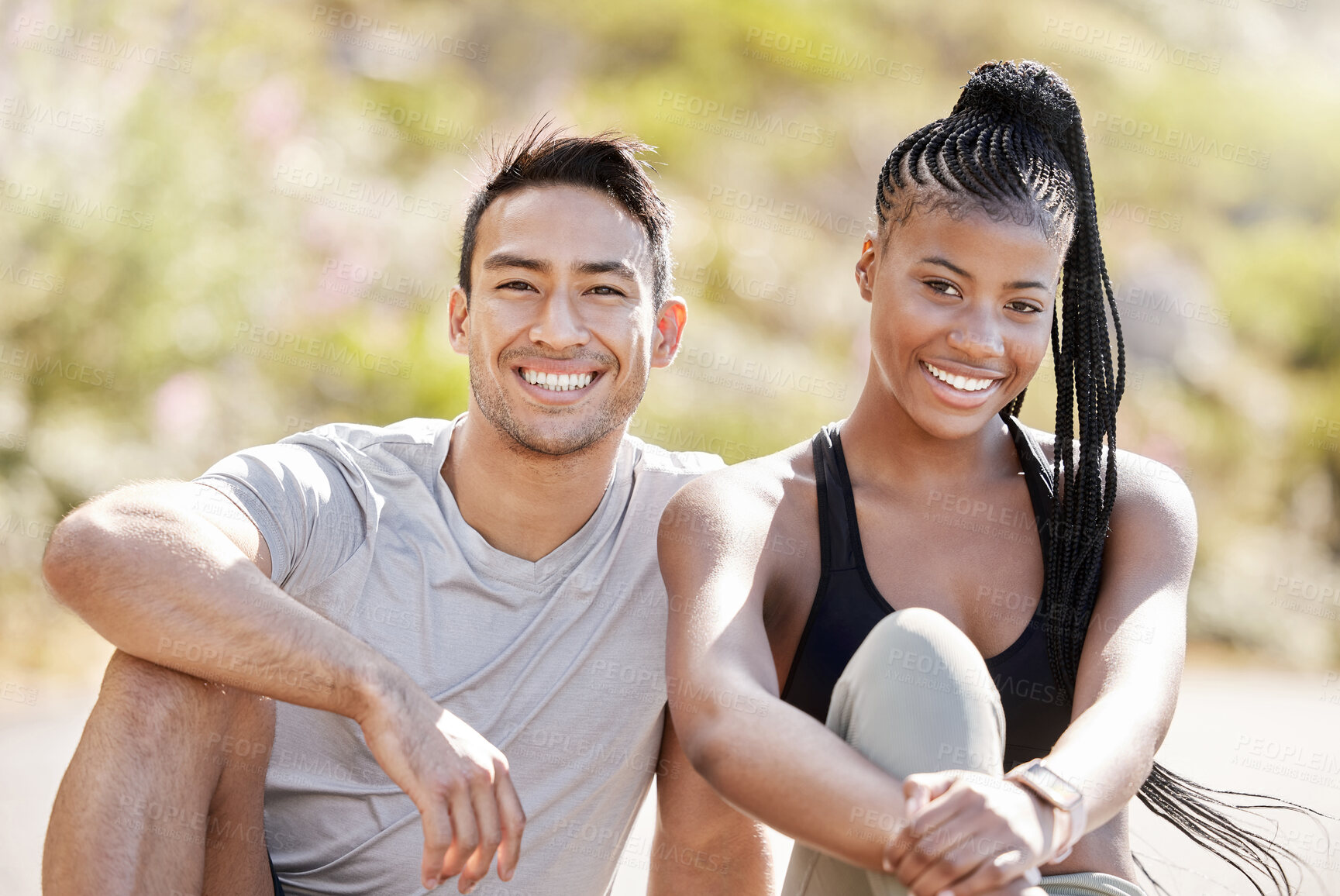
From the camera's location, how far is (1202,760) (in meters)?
4.29

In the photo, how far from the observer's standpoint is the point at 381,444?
2.57 metres

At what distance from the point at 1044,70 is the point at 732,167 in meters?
6.04

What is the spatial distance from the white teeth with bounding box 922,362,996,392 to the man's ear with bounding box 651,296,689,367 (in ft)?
2.34

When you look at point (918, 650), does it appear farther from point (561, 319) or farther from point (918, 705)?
point (561, 319)

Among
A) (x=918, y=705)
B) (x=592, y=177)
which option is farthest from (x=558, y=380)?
(x=918, y=705)

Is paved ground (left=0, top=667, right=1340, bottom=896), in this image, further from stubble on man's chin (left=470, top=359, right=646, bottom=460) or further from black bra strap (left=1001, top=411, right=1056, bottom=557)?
stubble on man's chin (left=470, top=359, right=646, bottom=460)

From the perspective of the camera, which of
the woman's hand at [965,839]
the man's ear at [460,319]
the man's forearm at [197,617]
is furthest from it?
the man's ear at [460,319]

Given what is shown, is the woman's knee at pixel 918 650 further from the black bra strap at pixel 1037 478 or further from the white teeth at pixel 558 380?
the white teeth at pixel 558 380

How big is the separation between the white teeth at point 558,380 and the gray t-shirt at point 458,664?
0.98 ft

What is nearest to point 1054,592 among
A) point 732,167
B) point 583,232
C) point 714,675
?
point 714,675

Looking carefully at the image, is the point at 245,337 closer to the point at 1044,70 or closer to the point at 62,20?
the point at 62,20

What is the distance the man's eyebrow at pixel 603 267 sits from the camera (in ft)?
8.29

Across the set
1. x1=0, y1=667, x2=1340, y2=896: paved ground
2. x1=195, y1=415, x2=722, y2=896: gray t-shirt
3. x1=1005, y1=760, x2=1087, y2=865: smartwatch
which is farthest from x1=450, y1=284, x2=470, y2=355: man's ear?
x1=0, y1=667, x2=1340, y2=896: paved ground

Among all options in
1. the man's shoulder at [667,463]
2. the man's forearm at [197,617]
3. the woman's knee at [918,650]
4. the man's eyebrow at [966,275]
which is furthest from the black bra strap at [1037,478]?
the man's forearm at [197,617]
